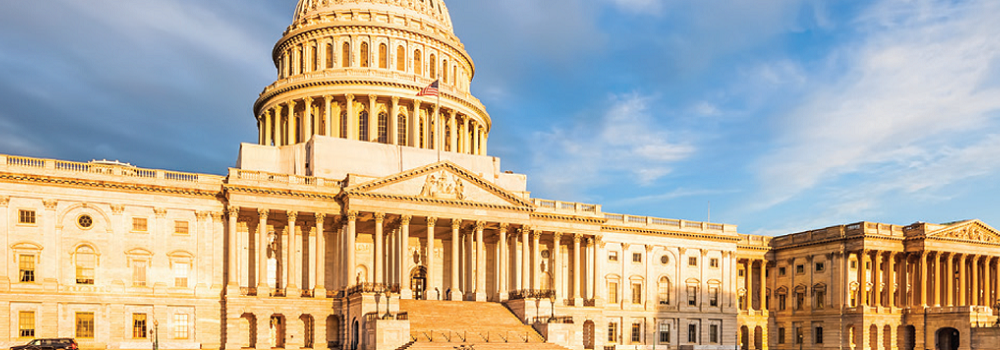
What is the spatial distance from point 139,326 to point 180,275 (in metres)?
4.13

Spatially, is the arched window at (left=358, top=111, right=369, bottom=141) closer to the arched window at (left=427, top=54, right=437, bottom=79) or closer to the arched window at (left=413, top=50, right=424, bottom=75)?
the arched window at (left=413, top=50, right=424, bottom=75)

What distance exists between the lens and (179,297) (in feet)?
184

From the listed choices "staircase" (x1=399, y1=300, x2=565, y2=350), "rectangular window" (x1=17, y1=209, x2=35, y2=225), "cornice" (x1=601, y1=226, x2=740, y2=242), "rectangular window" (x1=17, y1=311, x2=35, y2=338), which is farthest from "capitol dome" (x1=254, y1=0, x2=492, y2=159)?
"rectangular window" (x1=17, y1=311, x2=35, y2=338)

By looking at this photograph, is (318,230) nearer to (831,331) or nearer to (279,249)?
(279,249)

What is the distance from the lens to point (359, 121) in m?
75.3

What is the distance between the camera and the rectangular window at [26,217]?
52.7m

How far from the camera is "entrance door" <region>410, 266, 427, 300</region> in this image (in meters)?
65.9

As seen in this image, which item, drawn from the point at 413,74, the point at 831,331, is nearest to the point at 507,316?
the point at 413,74

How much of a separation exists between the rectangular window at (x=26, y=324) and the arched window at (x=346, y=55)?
113 ft

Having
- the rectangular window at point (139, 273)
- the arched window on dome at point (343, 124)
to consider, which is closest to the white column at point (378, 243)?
the rectangular window at point (139, 273)

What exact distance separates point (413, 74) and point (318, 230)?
23.4m

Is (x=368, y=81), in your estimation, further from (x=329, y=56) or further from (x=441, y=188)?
(x=441, y=188)

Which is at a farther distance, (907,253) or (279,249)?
(907,253)

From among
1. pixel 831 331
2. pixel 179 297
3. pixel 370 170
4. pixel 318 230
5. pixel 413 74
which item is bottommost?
pixel 831 331
